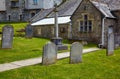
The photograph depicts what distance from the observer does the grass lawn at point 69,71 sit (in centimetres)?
1310

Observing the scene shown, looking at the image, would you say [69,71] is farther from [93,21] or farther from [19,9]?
[19,9]

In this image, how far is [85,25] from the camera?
30875 millimetres

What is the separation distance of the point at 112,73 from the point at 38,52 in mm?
8296

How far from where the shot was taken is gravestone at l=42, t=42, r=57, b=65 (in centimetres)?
1538

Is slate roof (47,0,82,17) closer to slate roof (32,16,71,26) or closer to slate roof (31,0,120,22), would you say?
slate roof (31,0,120,22)

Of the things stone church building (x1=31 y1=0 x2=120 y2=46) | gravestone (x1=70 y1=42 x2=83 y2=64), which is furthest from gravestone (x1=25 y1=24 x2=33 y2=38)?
gravestone (x1=70 y1=42 x2=83 y2=64)

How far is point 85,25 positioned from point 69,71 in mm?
17293

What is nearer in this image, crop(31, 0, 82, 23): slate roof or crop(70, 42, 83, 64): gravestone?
crop(70, 42, 83, 64): gravestone

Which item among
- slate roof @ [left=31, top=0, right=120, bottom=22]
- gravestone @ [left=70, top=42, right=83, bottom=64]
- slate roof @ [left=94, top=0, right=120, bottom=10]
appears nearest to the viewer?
gravestone @ [left=70, top=42, right=83, bottom=64]

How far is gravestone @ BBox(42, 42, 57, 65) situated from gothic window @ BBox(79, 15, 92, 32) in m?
15.0

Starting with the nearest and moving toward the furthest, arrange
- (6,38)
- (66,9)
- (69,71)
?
(69,71), (6,38), (66,9)

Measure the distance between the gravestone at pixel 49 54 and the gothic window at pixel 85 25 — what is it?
15034 millimetres

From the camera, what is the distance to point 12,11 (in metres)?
56.7

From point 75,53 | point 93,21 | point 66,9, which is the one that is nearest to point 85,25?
point 93,21
